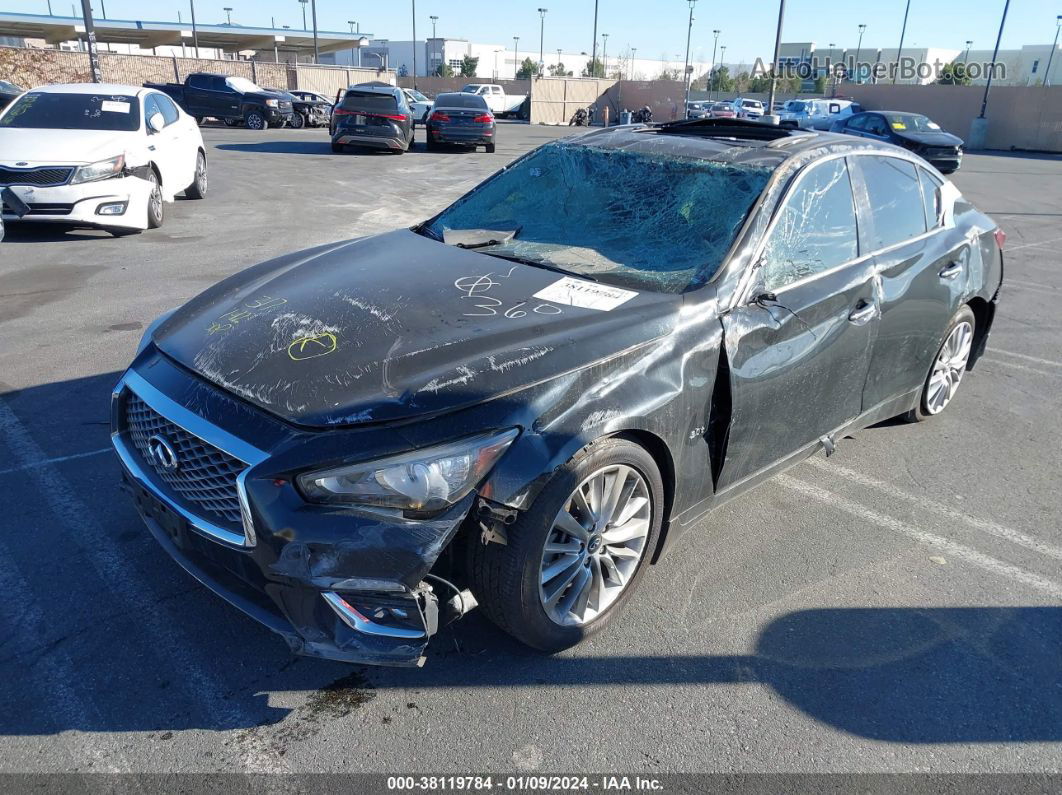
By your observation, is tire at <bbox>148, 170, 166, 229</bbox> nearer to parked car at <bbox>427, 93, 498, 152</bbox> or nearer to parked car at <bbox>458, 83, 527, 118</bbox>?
parked car at <bbox>427, 93, 498, 152</bbox>

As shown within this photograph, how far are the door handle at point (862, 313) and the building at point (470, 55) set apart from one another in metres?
101

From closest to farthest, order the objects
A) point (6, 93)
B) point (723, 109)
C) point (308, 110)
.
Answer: point (6, 93), point (308, 110), point (723, 109)

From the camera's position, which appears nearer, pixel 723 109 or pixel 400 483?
pixel 400 483

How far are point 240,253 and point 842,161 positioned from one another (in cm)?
704

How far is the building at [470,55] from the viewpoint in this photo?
105625mm

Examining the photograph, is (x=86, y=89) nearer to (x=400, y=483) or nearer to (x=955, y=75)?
(x=400, y=483)

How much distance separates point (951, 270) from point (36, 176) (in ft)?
29.3

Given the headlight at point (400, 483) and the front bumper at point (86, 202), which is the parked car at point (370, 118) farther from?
the headlight at point (400, 483)

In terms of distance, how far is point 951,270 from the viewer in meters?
4.59

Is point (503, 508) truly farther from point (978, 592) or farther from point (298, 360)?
point (978, 592)

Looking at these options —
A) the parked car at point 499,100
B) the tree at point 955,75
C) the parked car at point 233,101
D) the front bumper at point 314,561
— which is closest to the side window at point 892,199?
the front bumper at point 314,561

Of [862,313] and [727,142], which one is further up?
[727,142]

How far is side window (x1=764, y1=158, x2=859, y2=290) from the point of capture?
3.47 meters

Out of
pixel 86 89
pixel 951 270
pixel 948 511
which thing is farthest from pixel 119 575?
pixel 86 89
